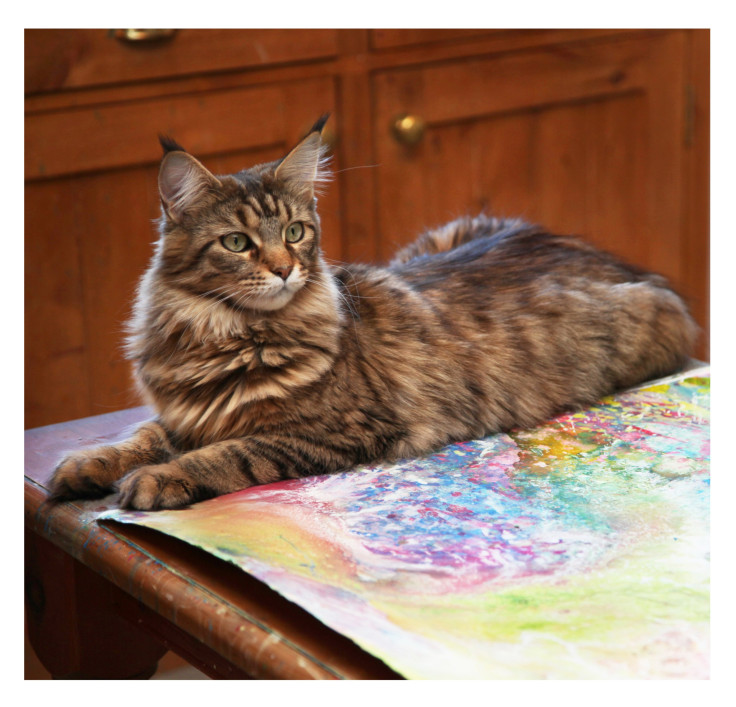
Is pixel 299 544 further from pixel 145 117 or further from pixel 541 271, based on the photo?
pixel 145 117

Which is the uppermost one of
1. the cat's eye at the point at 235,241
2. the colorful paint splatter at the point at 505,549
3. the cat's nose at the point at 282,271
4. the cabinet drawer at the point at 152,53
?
the cabinet drawer at the point at 152,53

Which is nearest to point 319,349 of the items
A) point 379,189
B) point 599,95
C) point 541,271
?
point 541,271

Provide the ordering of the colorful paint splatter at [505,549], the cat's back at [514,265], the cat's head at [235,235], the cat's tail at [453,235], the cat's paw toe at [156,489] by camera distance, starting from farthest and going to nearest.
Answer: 1. the cat's tail at [453,235]
2. the cat's back at [514,265]
3. the cat's head at [235,235]
4. the cat's paw toe at [156,489]
5. the colorful paint splatter at [505,549]

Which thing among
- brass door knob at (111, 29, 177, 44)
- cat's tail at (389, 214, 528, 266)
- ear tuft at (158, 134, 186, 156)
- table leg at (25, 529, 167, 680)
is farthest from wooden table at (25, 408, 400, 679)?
brass door knob at (111, 29, 177, 44)

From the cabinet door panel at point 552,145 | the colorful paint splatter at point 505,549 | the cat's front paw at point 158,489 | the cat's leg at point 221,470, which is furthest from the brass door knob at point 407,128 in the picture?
the cat's front paw at point 158,489

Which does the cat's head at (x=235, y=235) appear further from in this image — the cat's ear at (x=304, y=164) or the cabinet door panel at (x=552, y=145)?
the cabinet door panel at (x=552, y=145)

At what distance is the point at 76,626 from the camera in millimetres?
1234

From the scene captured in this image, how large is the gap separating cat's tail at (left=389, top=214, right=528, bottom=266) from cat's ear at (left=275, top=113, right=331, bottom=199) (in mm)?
477

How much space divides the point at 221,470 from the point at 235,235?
0.99 feet

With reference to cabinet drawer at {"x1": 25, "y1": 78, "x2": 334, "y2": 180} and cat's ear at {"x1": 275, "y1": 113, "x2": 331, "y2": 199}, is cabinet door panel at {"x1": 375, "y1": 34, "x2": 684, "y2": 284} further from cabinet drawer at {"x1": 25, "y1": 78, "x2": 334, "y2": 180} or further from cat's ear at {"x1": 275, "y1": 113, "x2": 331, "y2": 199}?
cat's ear at {"x1": 275, "y1": 113, "x2": 331, "y2": 199}

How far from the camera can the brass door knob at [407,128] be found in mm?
2516

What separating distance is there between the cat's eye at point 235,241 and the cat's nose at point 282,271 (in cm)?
5

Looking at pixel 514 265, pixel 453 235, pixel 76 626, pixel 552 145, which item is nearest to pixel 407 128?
pixel 552 145

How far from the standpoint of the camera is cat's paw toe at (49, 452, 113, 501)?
117cm
